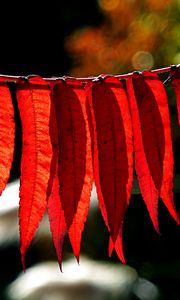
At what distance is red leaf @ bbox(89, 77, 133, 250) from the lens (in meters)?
0.91

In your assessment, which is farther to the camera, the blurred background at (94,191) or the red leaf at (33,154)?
the blurred background at (94,191)

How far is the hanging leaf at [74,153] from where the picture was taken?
0.91 m

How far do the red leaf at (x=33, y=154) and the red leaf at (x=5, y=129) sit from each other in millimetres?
20

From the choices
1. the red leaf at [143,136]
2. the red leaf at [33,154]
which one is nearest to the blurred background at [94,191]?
the red leaf at [143,136]

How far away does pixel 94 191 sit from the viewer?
3.14 m

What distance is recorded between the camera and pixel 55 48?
519cm

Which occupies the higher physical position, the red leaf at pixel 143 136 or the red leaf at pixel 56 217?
the red leaf at pixel 143 136

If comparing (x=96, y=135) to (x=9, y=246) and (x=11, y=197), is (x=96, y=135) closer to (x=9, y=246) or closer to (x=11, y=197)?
(x=9, y=246)

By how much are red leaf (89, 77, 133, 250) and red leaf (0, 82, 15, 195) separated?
144 millimetres

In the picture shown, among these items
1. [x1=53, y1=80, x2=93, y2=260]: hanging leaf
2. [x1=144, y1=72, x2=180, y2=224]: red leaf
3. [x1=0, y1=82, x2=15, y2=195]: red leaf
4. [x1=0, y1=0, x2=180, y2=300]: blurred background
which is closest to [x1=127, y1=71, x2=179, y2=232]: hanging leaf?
[x1=144, y1=72, x2=180, y2=224]: red leaf

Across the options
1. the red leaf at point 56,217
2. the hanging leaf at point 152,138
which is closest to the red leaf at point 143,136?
the hanging leaf at point 152,138

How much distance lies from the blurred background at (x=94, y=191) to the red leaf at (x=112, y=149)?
5.76ft

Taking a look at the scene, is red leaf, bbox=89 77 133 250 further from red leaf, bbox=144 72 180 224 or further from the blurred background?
the blurred background

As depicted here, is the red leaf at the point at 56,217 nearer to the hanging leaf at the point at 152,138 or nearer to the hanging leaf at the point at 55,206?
the hanging leaf at the point at 55,206
